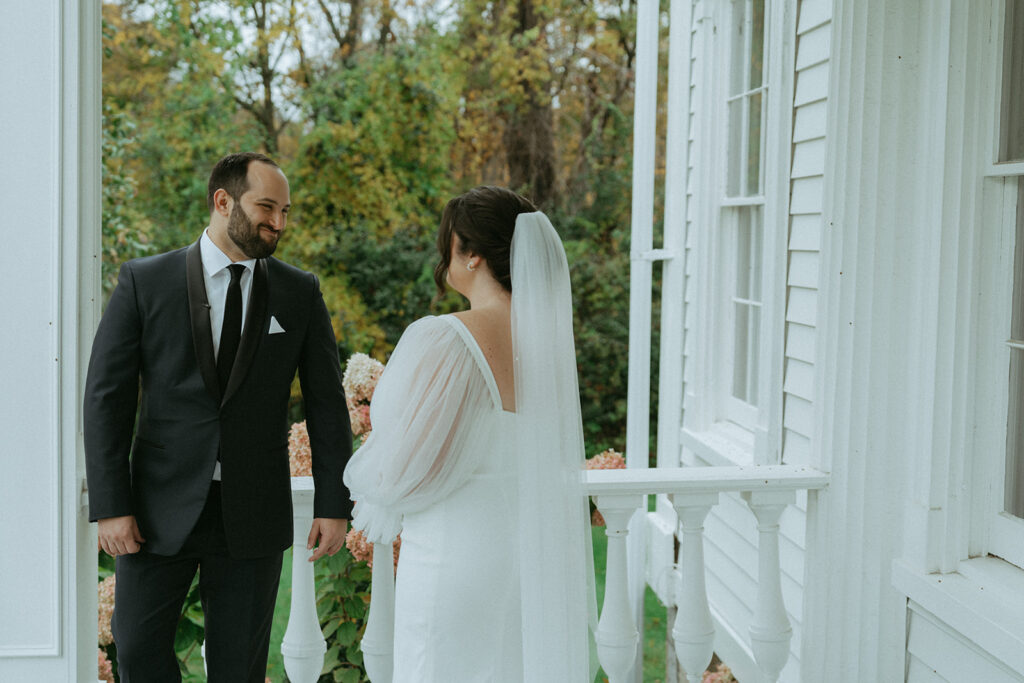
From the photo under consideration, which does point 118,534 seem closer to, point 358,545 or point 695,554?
point 358,545

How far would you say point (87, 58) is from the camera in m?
2.26

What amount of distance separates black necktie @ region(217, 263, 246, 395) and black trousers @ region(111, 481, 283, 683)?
0.26m

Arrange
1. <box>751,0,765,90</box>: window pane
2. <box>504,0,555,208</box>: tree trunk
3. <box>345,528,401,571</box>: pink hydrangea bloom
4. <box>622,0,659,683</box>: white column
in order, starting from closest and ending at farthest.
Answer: <box>345,528,401,571</box>: pink hydrangea bloom, <box>751,0,765,90</box>: window pane, <box>622,0,659,683</box>: white column, <box>504,0,555,208</box>: tree trunk

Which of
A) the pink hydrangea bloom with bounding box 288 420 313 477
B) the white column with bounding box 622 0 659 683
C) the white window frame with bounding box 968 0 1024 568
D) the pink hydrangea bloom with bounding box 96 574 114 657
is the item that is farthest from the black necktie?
the white column with bounding box 622 0 659 683

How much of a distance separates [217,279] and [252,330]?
14 cm

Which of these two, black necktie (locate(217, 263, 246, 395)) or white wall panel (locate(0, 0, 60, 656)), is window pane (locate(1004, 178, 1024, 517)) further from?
white wall panel (locate(0, 0, 60, 656))

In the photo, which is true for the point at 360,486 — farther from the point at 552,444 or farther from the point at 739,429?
the point at 739,429

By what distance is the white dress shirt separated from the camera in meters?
2.31

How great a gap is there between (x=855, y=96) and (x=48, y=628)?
2248mm

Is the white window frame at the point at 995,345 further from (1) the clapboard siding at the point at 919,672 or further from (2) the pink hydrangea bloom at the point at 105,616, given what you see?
(2) the pink hydrangea bloom at the point at 105,616

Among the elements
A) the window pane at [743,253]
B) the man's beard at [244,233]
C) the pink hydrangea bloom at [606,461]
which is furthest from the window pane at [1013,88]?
the window pane at [743,253]

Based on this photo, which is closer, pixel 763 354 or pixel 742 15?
pixel 763 354

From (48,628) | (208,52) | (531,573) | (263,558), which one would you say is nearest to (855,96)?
(531,573)

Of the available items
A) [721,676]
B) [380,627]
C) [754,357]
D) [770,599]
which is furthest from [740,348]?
[380,627]
